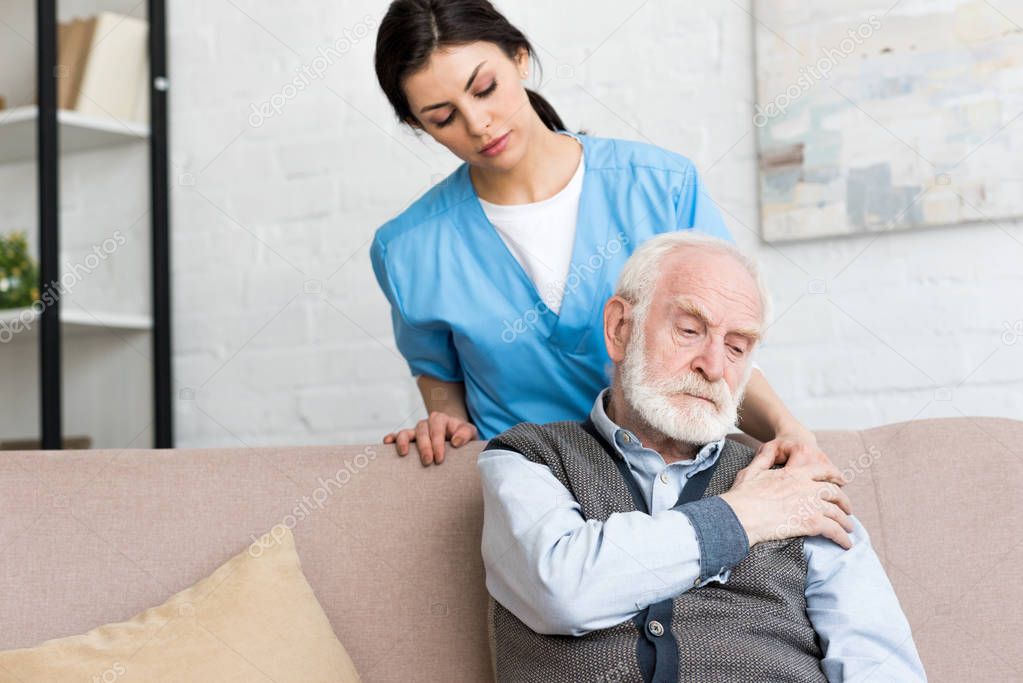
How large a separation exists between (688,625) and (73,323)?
1989mm

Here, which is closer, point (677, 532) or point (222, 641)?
point (677, 532)

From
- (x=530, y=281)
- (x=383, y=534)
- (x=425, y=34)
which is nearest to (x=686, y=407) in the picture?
(x=530, y=281)

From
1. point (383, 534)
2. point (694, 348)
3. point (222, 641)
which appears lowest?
point (222, 641)

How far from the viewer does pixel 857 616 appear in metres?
1.47

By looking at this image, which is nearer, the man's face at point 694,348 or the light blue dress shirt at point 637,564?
the light blue dress shirt at point 637,564

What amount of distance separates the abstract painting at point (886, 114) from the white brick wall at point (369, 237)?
0.17ft

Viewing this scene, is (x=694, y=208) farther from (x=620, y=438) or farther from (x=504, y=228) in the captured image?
(x=620, y=438)

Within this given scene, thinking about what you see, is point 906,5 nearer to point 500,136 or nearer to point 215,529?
point 500,136

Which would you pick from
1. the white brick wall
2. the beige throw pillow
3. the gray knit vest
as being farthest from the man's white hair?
the white brick wall

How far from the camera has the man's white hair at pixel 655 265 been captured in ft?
5.41

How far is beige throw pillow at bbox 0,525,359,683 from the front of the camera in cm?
150

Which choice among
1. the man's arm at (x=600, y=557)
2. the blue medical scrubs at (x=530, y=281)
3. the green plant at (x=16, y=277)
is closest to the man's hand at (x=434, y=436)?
the blue medical scrubs at (x=530, y=281)

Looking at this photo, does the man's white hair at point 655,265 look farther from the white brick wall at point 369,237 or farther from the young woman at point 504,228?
Answer: the white brick wall at point 369,237

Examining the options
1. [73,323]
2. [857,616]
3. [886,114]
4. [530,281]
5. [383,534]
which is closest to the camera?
[857,616]
